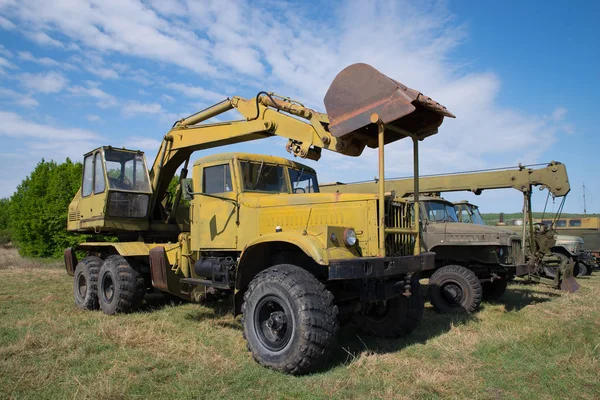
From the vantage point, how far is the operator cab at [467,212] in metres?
10.3

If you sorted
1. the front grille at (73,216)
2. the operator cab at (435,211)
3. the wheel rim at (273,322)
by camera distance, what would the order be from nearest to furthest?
the wheel rim at (273,322)
the operator cab at (435,211)
the front grille at (73,216)

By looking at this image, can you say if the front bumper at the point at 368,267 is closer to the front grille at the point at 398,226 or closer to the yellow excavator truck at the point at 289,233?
the yellow excavator truck at the point at 289,233

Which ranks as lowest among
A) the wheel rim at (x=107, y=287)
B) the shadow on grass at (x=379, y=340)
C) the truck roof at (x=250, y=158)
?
the shadow on grass at (x=379, y=340)

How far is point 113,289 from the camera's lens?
313 inches

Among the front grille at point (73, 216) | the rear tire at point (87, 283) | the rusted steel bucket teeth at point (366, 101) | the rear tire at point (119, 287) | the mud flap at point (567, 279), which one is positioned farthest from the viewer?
the mud flap at point (567, 279)

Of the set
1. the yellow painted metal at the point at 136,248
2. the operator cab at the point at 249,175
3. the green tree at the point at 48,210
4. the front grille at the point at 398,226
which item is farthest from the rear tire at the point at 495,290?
the green tree at the point at 48,210

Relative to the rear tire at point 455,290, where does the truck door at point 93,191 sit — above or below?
above

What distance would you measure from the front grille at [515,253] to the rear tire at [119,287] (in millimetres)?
6777

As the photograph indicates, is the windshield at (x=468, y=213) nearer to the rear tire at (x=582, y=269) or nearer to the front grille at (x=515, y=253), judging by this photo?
the front grille at (x=515, y=253)

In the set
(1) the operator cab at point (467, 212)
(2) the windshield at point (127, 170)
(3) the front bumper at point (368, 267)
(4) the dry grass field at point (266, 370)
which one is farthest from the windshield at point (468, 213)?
(2) the windshield at point (127, 170)

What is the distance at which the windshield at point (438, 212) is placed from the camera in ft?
30.5

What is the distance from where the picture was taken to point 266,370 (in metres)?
4.62

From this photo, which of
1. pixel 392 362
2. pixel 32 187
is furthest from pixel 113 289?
pixel 32 187

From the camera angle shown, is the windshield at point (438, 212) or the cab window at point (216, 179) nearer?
the cab window at point (216, 179)
